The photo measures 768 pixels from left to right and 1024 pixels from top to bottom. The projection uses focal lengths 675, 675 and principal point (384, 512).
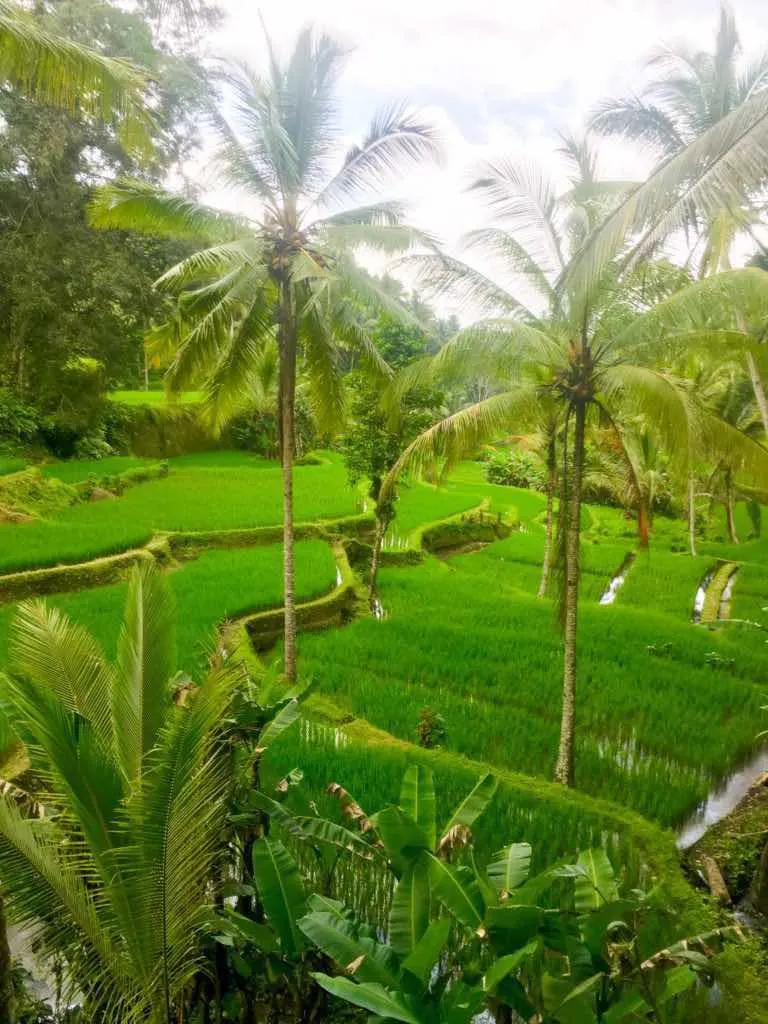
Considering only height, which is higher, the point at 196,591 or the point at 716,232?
the point at 716,232

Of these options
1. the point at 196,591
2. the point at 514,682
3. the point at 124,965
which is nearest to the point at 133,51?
the point at 196,591

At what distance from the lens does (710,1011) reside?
3.07 m

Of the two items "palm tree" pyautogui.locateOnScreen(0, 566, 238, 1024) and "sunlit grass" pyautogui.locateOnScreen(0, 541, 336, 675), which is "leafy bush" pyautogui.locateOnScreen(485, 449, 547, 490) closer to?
"sunlit grass" pyautogui.locateOnScreen(0, 541, 336, 675)

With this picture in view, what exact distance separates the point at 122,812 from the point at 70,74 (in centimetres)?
458

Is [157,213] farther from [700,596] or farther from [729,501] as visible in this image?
[729,501]

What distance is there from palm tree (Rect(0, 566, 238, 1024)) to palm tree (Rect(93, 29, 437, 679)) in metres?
4.10

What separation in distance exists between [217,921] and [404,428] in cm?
812

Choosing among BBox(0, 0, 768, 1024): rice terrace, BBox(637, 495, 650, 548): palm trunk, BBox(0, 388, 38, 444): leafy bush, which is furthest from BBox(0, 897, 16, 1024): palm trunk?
Result: BBox(0, 388, 38, 444): leafy bush

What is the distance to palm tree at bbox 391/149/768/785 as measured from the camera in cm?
511

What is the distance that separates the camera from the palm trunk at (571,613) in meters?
5.43

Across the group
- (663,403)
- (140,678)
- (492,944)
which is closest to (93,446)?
(663,403)

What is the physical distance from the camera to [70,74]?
4.38 meters

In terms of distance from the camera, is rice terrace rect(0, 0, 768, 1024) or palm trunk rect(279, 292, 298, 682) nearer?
rice terrace rect(0, 0, 768, 1024)

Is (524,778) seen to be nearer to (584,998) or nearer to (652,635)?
(584,998)
